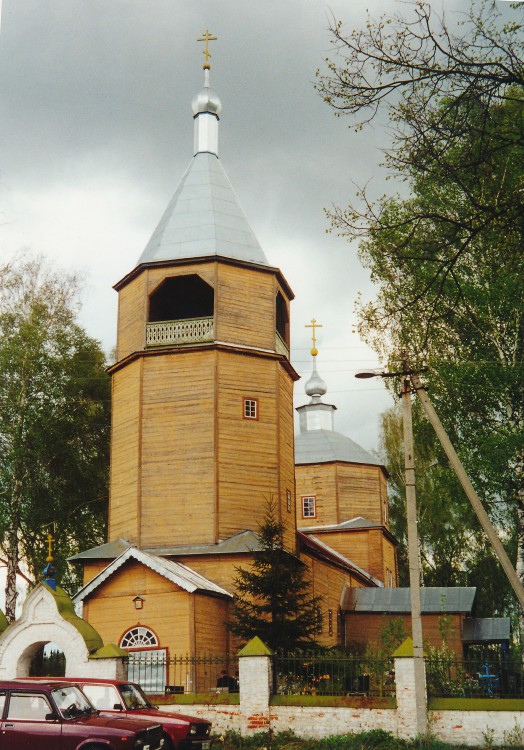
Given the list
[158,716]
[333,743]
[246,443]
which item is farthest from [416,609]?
[246,443]

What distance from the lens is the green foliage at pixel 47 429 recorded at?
2819 cm

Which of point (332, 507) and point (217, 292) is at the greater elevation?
point (217, 292)

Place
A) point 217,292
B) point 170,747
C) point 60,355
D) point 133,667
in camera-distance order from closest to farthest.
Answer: point 170,747, point 133,667, point 217,292, point 60,355

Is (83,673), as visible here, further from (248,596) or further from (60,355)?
(60,355)

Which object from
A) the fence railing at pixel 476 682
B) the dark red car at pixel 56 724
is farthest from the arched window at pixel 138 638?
the dark red car at pixel 56 724

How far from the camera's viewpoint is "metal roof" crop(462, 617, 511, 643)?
103ft

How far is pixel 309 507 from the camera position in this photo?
39156mm

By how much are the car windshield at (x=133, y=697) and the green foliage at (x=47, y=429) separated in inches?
587

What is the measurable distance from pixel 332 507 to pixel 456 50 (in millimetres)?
31374

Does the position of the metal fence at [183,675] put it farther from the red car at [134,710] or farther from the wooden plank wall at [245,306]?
the wooden plank wall at [245,306]

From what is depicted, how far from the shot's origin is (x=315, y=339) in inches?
1799

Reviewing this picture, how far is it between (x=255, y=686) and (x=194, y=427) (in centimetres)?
914

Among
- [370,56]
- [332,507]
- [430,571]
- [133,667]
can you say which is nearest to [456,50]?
[370,56]

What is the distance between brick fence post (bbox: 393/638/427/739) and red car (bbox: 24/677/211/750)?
3412 millimetres
